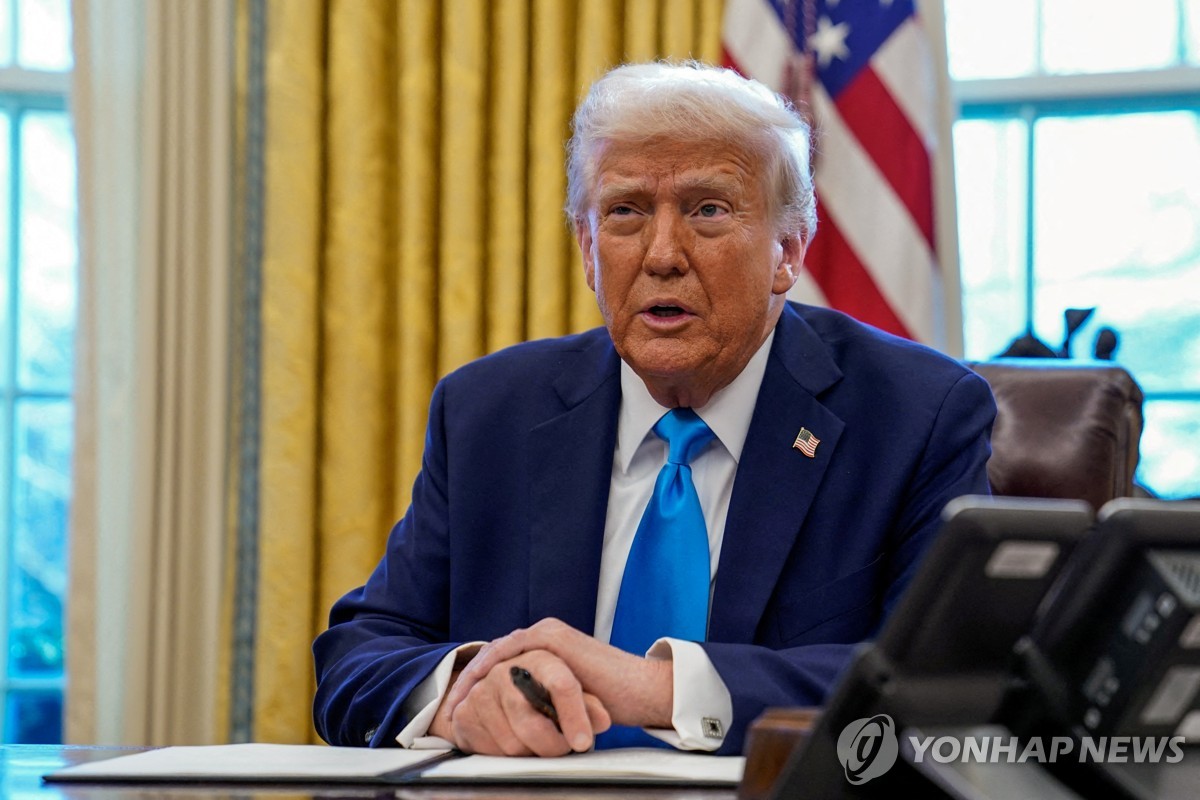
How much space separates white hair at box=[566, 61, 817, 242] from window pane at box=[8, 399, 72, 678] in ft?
6.71

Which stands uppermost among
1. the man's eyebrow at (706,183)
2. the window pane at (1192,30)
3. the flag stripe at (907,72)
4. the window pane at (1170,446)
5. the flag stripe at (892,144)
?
the window pane at (1192,30)

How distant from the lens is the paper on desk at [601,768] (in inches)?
44.4

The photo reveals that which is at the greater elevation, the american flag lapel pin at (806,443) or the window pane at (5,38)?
the window pane at (5,38)

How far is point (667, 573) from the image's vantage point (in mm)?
1731

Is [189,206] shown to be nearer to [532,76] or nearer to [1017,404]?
[532,76]

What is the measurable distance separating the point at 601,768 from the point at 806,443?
28.8 inches

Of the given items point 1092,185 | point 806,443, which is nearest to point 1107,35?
point 1092,185

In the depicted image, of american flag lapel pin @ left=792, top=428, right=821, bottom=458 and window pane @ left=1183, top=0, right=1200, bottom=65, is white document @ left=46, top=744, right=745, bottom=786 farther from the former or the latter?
window pane @ left=1183, top=0, right=1200, bottom=65

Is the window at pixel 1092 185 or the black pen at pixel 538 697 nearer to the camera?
the black pen at pixel 538 697

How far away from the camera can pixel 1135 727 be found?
0.74 m

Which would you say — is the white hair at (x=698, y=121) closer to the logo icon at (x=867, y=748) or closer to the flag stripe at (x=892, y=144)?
the flag stripe at (x=892, y=144)

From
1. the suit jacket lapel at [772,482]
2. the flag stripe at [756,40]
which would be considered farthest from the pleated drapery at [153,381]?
the suit jacket lapel at [772,482]

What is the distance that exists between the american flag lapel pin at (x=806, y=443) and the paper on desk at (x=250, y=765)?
0.68 meters

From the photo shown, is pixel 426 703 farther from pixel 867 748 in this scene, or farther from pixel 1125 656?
pixel 1125 656
